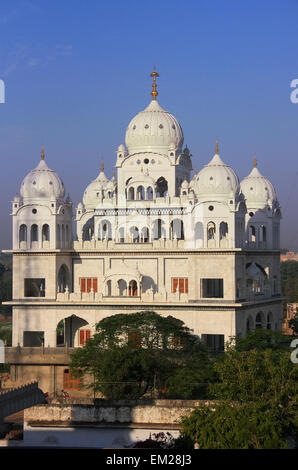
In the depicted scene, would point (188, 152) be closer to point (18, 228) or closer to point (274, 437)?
point (18, 228)

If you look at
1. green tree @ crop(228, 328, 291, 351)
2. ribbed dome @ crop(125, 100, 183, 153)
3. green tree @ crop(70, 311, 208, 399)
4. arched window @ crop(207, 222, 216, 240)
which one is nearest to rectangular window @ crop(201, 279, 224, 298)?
green tree @ crop(70, 311, 208, 399)

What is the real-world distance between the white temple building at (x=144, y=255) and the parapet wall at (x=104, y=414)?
1802 centimetres

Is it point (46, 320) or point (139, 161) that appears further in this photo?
point (139, 161)

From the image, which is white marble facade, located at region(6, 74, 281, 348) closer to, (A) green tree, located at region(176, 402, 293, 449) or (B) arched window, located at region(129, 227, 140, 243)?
(B) arched window, located at region(129, 227, 140, 243)

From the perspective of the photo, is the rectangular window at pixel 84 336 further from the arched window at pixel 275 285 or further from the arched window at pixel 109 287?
the arched window at pixel 275 285

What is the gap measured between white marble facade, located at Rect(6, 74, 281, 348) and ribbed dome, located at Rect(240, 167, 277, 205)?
3.03m

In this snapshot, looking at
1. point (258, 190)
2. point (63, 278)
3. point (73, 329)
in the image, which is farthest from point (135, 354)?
point (258, 190)

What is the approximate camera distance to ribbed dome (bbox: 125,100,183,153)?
57469mm

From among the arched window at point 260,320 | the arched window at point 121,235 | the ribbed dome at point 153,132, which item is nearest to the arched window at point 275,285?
the arched window at point 260,320

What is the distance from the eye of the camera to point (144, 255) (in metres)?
53.8

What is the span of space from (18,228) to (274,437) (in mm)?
31355

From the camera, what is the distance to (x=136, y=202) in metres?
55.4
